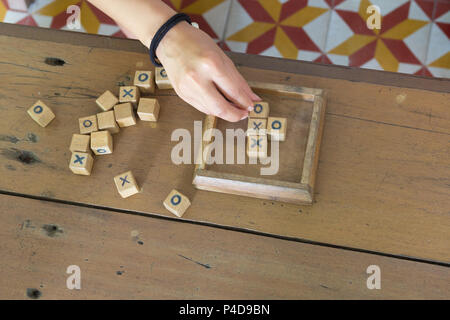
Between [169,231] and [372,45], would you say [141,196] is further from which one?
[372,45]

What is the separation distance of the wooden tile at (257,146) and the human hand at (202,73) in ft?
0.22

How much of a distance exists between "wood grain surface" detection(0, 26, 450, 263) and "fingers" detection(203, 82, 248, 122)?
126 millimetres

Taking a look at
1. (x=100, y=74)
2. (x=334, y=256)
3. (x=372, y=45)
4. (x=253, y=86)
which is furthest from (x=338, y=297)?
(x=372, y=45)

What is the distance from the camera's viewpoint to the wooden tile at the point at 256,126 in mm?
921

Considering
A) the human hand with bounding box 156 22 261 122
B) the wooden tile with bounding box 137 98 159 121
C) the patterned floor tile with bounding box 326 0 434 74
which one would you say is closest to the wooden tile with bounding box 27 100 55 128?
the wooden tile with bounding box 137 98 159 121

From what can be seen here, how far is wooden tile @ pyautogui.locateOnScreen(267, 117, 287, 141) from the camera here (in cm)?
92

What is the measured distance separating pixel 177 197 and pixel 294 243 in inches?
10.5

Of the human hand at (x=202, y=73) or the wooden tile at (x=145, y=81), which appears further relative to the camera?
the wooden tile at (x=145, y=81)

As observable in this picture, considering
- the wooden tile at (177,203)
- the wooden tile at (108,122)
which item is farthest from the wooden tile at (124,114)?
the wooden tile at (177,203)

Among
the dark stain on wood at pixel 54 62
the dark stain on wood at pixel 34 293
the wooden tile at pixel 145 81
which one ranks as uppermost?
the dark stain on wood at pixel 54 62

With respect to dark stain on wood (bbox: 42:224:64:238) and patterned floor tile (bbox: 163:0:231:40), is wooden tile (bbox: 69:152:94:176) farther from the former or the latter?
patterned floor tile (bbox: 163:0:231:40)

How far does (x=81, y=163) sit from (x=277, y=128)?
17.5 inches

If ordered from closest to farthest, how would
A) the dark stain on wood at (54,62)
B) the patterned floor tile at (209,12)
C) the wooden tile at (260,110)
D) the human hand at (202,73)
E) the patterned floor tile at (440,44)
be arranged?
the human hand at (202,73), the wooden tile at (260,110), the dark stain on wood at (54,62), the patterned floor tile at (440,44), the patterned floor tile at (209,12)

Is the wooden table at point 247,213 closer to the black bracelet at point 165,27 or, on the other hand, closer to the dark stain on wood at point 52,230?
the dark stain on wood at point 52,230
